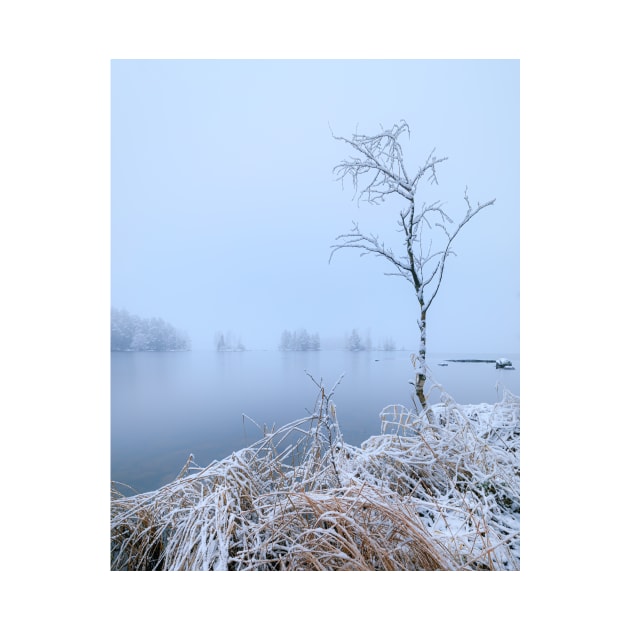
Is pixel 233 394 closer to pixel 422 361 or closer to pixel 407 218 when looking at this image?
pixel 422 361

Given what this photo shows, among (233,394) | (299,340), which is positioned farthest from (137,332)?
(299,340)

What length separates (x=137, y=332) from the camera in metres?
1.62

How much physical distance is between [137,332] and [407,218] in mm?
1163

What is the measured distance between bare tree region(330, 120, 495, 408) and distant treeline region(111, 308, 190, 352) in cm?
74

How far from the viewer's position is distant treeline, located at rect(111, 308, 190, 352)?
63.1 inches

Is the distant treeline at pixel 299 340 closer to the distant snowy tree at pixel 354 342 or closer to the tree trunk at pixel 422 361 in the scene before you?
the distant snowy tree at pixel 354 342

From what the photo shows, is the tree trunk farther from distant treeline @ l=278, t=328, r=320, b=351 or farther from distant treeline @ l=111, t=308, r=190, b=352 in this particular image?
distant treeline @ l=111, t=308, r=190, b=352

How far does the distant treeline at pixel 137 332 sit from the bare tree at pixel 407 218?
74 cm

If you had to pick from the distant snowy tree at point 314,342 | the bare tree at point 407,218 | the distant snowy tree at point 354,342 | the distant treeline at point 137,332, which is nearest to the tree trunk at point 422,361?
the bare tree at point 407,218

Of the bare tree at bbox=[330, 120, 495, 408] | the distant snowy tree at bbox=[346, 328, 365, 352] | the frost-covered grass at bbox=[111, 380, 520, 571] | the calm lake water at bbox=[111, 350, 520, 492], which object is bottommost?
the frost-covered grass at bbox=[111, 380, 520, 571]

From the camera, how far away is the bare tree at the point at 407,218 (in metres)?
1.65

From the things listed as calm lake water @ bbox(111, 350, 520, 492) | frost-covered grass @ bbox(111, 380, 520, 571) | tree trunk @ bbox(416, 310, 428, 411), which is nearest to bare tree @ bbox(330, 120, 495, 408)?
tree trunk @ bbox(416, 310, 428, 411)

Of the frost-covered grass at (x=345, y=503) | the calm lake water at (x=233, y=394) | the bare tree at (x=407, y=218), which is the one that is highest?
the bare tree at (x=407, y=218)
